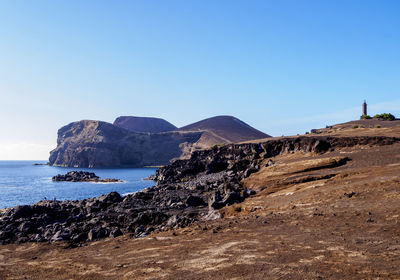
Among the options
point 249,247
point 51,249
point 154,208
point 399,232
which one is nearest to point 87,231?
point 51,249

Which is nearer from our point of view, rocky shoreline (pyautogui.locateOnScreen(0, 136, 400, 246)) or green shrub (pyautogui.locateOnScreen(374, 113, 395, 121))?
rocky shoreline (pyautogui.locateOnScreen(0, 136, 400, 246))

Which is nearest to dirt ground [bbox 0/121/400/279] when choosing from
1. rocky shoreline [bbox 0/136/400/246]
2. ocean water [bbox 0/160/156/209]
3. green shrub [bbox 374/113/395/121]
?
rocky shoreline [bbox 0/136/400/246]

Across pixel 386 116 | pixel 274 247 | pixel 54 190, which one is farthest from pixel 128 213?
pixel 386 116

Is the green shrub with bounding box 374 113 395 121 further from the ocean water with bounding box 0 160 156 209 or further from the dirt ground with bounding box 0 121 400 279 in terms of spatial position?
the dirt ground with bounding box 0 121 400 279

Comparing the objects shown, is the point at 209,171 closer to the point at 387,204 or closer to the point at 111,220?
the point at 111,220

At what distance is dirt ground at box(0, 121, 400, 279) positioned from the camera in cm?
1120

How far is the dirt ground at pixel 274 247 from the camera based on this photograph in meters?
11.2

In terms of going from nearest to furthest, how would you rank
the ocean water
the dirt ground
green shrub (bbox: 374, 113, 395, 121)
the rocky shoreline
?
the dirt ground, the rocky shoreline, the ocean water, green shrub (bbox: 374, 113, 395, 121)

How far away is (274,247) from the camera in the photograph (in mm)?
13734

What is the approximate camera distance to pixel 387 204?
704 inches

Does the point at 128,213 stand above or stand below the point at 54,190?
above

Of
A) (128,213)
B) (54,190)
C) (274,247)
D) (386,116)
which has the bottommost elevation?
(54,190)

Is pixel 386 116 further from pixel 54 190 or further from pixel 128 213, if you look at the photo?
pixel 54 190

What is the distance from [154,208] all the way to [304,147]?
28047 millimetres
